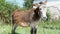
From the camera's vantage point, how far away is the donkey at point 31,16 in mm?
10031

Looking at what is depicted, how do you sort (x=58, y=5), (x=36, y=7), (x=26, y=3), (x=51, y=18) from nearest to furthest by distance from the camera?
(x=36, y=7), (x=51, y=18), (x=58, y=5), (x=26, y=3)

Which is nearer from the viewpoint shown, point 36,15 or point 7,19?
point 36,15

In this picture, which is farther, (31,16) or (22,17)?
(22,17)

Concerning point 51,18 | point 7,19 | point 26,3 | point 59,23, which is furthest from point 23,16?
point 26,3

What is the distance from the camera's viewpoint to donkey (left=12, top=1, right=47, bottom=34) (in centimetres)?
1003

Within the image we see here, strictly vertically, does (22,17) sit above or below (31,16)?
below

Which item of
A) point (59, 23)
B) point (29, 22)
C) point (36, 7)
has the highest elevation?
point (36, 7)

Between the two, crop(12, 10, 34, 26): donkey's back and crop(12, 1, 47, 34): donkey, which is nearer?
crop(12, 1, 47, 34): donkey

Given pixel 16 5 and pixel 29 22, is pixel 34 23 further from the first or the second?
pixel 16 5

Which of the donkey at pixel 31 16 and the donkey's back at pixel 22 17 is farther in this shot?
the donkey's back at pixel 22 17

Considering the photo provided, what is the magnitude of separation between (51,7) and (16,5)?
277 cm

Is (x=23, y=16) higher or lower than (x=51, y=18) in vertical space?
higher

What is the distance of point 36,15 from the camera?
10.5 metres

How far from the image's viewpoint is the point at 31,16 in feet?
34.8
